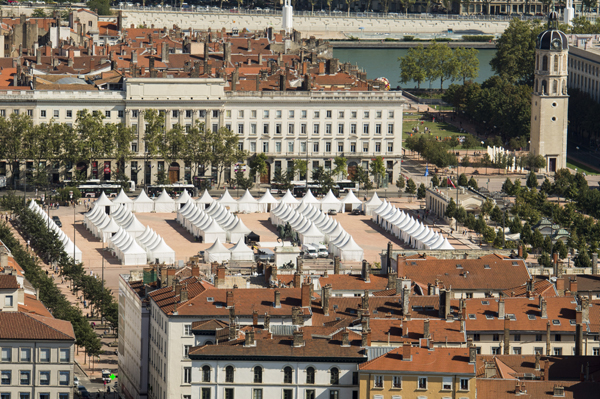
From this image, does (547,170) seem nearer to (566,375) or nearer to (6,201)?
(6,201)

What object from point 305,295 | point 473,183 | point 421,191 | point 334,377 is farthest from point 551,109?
point 334,377

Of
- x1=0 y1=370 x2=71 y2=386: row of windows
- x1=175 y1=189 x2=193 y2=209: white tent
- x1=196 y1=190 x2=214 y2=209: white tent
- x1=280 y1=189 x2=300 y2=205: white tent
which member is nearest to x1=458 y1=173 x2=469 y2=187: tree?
A: x1=280 y1=189 x2=300 y2=205: white tent

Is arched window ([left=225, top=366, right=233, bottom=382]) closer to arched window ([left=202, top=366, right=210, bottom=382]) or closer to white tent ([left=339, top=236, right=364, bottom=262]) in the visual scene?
arched window ([left=202, top=366, right=210, bottom=382])

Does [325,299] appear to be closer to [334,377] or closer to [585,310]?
[334,377]

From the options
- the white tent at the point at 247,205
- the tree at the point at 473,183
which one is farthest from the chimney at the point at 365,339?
the tree at the point at 473,183

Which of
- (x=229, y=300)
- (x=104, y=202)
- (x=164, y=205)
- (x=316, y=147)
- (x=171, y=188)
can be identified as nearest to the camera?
(x=229, y=300)
